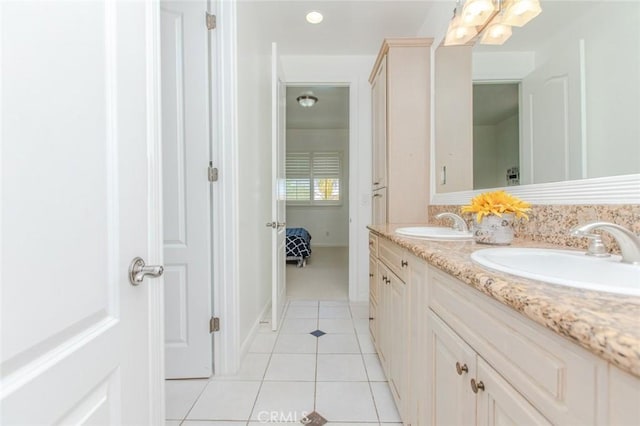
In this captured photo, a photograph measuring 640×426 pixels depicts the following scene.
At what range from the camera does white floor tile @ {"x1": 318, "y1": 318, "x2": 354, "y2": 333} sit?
2.31 m

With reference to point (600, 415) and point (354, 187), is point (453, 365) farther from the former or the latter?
point (354, 187)

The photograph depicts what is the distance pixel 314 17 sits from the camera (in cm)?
239

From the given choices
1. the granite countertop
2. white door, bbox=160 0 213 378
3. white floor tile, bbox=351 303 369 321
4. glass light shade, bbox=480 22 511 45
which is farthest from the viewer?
white floor tile, bbox=351 303 369 321

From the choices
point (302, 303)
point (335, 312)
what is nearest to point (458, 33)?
point (335, 312)

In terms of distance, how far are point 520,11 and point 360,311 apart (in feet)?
8.05

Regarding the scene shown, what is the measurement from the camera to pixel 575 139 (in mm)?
996

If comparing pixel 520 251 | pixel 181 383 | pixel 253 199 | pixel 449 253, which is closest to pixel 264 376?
pixel 181 383

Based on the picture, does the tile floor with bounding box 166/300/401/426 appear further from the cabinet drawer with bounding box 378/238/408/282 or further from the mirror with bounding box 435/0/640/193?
the mirror with bounding box 435/0/640/193

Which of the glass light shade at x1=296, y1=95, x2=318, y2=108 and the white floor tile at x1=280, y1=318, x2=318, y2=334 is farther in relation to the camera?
the glass light shade at x1=296, y1=95, x2=318, y2=108

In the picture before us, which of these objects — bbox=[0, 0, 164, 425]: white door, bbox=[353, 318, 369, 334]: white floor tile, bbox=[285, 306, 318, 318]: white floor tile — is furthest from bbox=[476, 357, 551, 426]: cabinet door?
bbox=[285, 306, 318, 318]: white floor tile

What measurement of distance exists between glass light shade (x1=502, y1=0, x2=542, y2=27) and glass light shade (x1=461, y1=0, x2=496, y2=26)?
5.8 inches

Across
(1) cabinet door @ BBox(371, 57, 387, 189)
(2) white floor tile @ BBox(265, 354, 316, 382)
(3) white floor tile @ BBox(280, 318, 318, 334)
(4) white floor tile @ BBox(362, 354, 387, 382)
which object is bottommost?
(4) white floor tile @ BBox(362, 354, 387, 382)

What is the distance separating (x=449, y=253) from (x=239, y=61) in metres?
1.73

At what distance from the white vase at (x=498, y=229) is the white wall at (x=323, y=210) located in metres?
5.68
